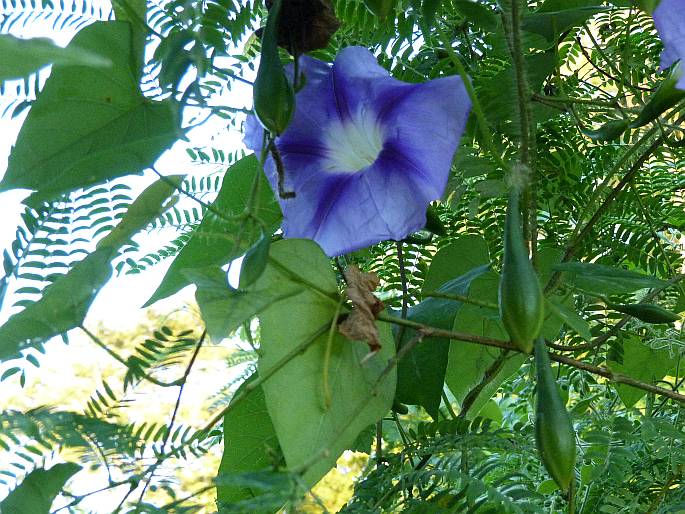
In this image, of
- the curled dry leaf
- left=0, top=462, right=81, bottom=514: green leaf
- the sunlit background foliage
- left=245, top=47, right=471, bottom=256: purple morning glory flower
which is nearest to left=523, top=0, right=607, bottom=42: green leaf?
the sunlit background foliage

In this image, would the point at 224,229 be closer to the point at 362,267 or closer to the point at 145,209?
the point at 145,209

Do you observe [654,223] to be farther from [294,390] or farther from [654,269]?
[294,390]

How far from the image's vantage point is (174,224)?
60 centimetres

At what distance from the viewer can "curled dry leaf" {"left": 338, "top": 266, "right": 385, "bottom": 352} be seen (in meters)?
0.37

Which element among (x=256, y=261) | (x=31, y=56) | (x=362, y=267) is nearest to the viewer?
(x=31, y=56)

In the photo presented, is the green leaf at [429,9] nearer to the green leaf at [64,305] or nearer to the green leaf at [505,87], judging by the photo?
the green leaf at [505,87]

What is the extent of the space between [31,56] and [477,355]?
36 centimetres

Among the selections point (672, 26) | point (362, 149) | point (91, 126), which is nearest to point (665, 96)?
point (672, 26)

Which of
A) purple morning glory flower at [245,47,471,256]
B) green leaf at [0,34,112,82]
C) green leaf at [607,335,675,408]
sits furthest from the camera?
green leaf at [607,335,675,408]

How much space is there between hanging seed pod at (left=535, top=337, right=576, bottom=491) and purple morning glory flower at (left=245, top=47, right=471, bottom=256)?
0.12m

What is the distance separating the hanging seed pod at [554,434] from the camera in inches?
14.0

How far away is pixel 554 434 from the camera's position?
0.36 m

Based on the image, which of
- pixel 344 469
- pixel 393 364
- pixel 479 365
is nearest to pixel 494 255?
pixel 479 365

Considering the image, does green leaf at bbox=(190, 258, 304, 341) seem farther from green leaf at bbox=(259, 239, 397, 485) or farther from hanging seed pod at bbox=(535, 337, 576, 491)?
hanging seed pod at bbox=(535, 337, 576, 491)
